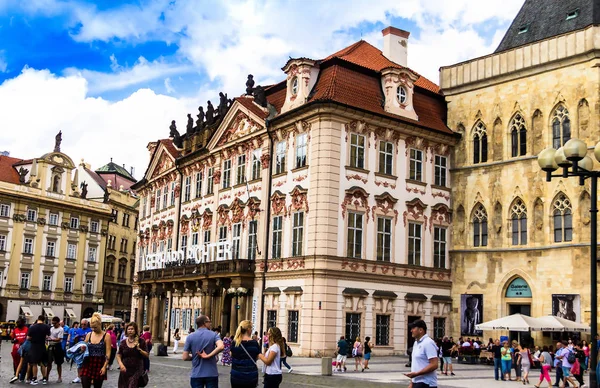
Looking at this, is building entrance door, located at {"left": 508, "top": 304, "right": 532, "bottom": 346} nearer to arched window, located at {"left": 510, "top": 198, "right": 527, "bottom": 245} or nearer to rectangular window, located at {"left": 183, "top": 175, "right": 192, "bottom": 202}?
arched window, located at {"left": 510, "top": 198, "right": 527, "bottom": 245}

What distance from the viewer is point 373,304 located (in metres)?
40.4

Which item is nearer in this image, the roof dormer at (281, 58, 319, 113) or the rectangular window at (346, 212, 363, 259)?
the rectangular window at (346, 212, 363, 259)

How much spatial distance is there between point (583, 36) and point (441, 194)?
11.7 m

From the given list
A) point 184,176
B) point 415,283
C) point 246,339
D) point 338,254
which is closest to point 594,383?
point 246,339

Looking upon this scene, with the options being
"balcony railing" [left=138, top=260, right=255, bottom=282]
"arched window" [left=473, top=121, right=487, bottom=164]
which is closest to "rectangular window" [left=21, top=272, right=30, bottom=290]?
"balcony railing" [left=138, top=260, right=255, bottom=282]

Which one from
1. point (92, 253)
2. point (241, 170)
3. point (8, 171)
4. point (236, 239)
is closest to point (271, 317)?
point (236, 239)

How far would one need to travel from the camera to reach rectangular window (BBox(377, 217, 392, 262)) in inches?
1622

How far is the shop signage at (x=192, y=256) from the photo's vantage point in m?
47.0

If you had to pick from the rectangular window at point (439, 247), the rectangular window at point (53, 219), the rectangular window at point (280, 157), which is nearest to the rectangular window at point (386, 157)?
the rectangular window at point (439, 247)

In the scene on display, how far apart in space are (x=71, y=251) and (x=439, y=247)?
5049 cm

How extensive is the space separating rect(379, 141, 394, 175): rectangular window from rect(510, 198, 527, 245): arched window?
23.4 ft

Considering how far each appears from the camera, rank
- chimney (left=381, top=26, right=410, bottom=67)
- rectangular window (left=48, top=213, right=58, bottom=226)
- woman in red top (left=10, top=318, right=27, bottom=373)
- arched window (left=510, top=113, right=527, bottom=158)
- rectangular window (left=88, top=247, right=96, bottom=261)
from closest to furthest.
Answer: woman in red top (left=10, top=318, right=27, bottom=373) < arched window (left=510, top=113, right=527, bottom=158) < chimney (left=381, top=26, right=410, bottom=67) < rectangular window (left=48, top=213, right=58, bottom=226) < rectangular window (left=88, top=247, right=96, bottom=261)

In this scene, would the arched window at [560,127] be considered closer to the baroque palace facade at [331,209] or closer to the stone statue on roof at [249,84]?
the baroque palace facade at [331,209]

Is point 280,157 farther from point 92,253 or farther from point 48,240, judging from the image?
point 92,253
